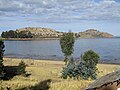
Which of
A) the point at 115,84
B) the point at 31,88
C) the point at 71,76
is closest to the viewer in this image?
the point at 115,84

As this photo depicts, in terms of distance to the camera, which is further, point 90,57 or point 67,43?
point 67,43

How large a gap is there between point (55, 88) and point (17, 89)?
3573mm

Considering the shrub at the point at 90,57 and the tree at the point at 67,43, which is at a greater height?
the tree at the point at 67,43

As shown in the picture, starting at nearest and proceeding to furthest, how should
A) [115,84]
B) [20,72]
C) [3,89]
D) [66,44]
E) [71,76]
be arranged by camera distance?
[115,84] → [3,89] → [71,76] → [20,72] → [66,44]

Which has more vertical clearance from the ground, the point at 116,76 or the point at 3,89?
the point at 116,76

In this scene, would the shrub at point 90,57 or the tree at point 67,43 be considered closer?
the shrub at point 90,57

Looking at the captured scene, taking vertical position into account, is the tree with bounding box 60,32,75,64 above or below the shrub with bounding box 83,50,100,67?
above

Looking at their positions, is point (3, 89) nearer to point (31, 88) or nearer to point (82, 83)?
point (31, 88)

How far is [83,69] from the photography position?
43719 millimetres

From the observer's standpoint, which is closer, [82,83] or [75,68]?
[82,83]

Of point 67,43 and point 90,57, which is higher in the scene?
point 67,43

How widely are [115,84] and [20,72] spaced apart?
33.0 metres

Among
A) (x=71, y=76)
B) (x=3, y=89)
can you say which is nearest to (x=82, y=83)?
(x=3, y=89)

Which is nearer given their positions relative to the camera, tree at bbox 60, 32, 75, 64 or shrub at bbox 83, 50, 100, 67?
shrub at bbox 83, 50, 100, 67
